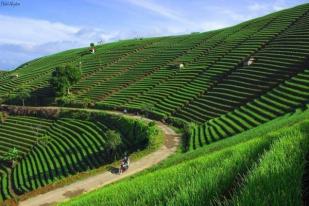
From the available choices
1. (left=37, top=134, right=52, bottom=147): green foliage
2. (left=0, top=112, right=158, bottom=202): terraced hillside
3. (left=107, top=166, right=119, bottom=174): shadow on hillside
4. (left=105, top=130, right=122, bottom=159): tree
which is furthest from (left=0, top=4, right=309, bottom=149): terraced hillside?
(left=37, top=134, right=52, bottom=147): green foliage

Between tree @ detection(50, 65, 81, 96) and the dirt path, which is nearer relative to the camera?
the dirt path

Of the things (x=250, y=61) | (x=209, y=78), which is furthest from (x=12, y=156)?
(x=250, y=61)

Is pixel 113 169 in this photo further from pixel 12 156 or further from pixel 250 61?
pixel 250 61

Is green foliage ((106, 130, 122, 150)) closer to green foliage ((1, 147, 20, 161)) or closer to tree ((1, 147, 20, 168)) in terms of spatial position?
tree ((1, 147, 20, 168))

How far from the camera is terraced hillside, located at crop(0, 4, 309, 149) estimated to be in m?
62.9

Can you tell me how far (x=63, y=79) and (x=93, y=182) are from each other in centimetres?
6595

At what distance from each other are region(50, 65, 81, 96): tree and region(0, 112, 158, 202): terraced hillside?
1435 centimetres

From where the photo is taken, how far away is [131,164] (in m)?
45.6

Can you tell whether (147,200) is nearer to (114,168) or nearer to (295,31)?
(114,168)

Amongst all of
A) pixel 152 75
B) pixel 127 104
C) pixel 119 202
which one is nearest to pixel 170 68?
pixel 152 75

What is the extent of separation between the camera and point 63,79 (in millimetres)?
103188

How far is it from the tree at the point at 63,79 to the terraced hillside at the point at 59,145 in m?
14.4

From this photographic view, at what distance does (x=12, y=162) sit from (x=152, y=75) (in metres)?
43.0

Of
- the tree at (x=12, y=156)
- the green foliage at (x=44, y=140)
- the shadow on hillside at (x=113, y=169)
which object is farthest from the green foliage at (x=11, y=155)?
the shadow on hillside at (x=113, y=169)
